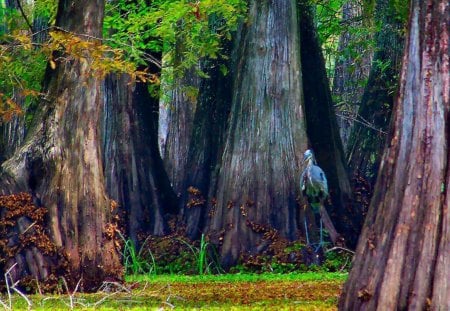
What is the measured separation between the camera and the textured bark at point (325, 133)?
2062cm

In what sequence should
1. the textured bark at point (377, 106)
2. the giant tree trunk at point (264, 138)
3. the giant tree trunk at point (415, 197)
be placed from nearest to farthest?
the giant tree trunk at point (415, 197), the giant tree trunk at point (264, 138), the textured bark at point (377, 106)

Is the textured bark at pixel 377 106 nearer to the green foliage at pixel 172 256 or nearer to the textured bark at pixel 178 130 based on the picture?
the green foliage at pixel 172 256

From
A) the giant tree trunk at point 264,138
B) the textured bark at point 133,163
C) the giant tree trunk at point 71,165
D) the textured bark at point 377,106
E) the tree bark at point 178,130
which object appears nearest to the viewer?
the giant tree trunk at point 71,165

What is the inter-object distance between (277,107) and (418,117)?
34.9ft

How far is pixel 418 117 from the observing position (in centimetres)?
806

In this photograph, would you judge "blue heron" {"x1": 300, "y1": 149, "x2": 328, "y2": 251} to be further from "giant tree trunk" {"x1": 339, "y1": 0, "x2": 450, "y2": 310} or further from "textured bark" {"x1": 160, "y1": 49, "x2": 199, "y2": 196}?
"textured bark" {"x1": 160, "y1": 49, "x2": 199, "y2": 196}

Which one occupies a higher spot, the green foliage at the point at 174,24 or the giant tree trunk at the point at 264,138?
the green foliage at the point at 174,24

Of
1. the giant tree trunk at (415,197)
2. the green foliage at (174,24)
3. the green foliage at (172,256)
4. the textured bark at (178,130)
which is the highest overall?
the green foliage at (174,24)

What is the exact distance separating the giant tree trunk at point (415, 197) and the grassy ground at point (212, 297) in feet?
6.08

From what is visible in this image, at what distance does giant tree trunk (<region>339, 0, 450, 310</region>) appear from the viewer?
25.6 ft

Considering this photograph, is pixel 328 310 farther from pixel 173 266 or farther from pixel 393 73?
pixel 393 73

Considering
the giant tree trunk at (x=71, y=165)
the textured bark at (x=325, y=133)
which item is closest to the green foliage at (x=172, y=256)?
the textured bark at (x=325, y=133)

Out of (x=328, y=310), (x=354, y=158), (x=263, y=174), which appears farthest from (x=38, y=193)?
(x=354, y=158)

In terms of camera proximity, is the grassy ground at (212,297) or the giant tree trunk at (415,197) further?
the grassy ground at (212,297)
